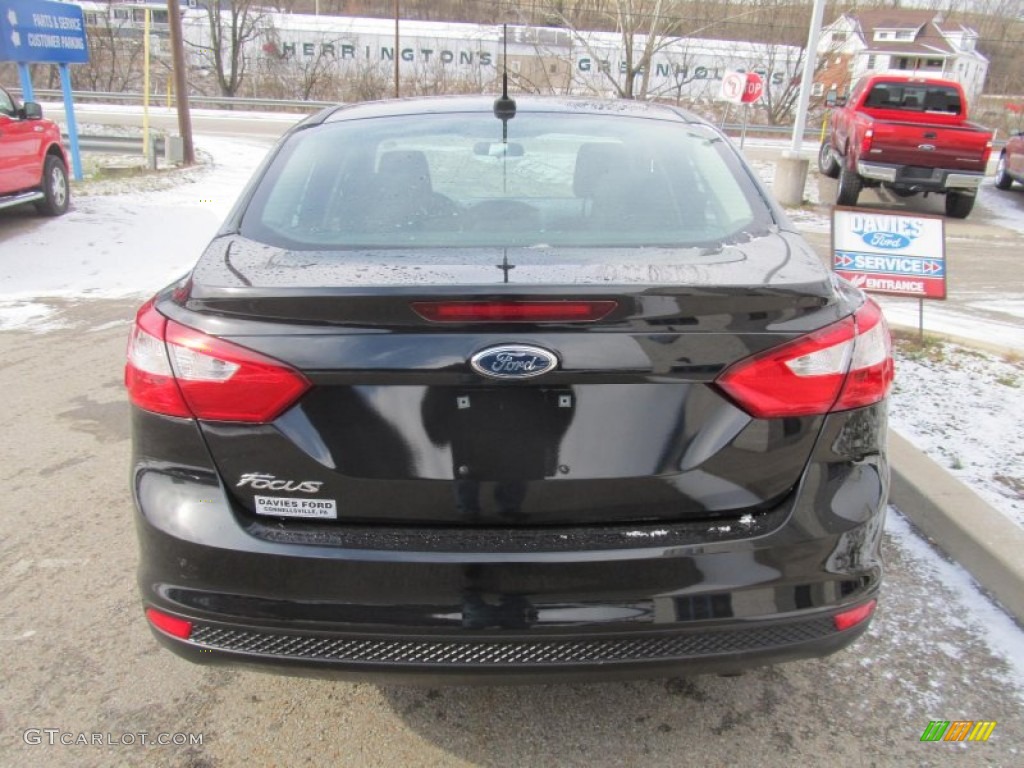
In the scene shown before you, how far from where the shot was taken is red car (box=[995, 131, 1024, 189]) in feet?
52.3

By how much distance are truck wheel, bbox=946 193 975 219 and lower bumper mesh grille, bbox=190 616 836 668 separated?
45.4 ft

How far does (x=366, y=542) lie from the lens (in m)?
1.88

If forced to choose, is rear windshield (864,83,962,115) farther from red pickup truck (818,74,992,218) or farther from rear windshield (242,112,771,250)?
rear windshield (242,112,771,250)

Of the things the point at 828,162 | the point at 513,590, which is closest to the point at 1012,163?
the point at 828,162

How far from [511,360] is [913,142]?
1311cm

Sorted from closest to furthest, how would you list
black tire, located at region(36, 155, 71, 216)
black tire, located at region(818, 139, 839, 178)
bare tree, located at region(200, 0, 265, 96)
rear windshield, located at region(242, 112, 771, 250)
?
rear windshield, located at region(242, 112, 771, 250)
black tire, located at region(36, 155, 71, 216)
black tire, located at region(818, 139, 839, 178)
bare tree, located at region(200, 0, 265, 96)

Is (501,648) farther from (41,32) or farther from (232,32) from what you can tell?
(232,32)

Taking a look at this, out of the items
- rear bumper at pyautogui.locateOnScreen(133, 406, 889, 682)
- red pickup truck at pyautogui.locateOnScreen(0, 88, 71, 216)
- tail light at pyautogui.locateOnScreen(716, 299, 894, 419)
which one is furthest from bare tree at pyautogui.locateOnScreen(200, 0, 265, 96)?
tail light at pyautogui.locateOnScreen(716, 299, 894, 419)

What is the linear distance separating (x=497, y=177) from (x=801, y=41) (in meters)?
39.5

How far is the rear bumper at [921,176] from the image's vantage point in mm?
12773

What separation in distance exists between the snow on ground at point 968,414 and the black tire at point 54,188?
9.85 meters

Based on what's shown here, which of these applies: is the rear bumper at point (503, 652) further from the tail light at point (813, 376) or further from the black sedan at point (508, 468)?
Answer: the tail light at point (813, 376)

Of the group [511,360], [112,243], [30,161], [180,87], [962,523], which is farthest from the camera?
[180,87]

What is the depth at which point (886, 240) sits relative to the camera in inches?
225
